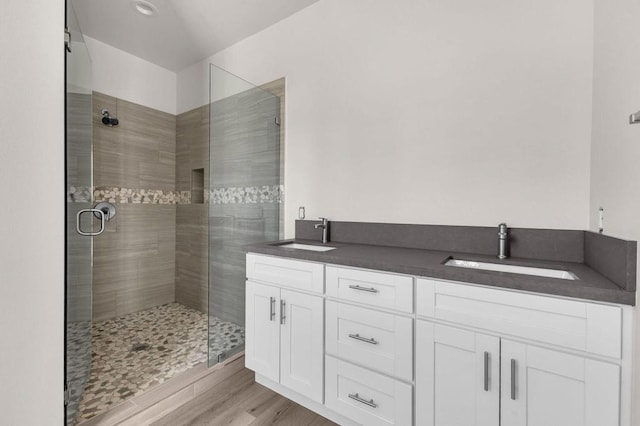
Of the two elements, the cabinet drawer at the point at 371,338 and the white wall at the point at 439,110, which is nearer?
the cabinet drawer at the point at 371,338

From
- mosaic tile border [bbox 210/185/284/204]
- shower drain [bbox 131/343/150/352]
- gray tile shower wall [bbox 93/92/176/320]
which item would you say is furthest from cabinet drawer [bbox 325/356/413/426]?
gray tile shower wall [bbox 93/92/176/320]

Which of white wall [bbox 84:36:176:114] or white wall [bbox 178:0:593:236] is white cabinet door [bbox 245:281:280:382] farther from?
white wall [bbox 84:36:176:114]

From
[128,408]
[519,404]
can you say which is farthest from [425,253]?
[128,408]

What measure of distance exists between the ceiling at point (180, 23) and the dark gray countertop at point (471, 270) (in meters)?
1.96

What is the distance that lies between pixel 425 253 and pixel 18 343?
1.62 m

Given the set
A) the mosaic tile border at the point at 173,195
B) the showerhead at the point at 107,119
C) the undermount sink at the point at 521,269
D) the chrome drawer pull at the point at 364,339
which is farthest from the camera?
the showerhead at the point at 107,119

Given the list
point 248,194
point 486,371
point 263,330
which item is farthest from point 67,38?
point 486,371

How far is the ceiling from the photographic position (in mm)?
2293

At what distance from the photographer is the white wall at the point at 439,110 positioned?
4.57ft

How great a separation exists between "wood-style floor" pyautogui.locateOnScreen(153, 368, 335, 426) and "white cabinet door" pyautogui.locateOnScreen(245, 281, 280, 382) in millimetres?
131

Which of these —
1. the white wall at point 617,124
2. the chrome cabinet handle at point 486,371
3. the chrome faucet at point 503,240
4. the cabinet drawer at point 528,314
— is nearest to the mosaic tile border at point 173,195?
the cabinet drawer at point 528,314

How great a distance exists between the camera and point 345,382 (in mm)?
1445

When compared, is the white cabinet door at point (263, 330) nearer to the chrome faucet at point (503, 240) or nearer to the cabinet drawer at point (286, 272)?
the cabinet drawer at point (286, 272)

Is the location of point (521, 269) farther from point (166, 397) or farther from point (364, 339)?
point (166, 397)
